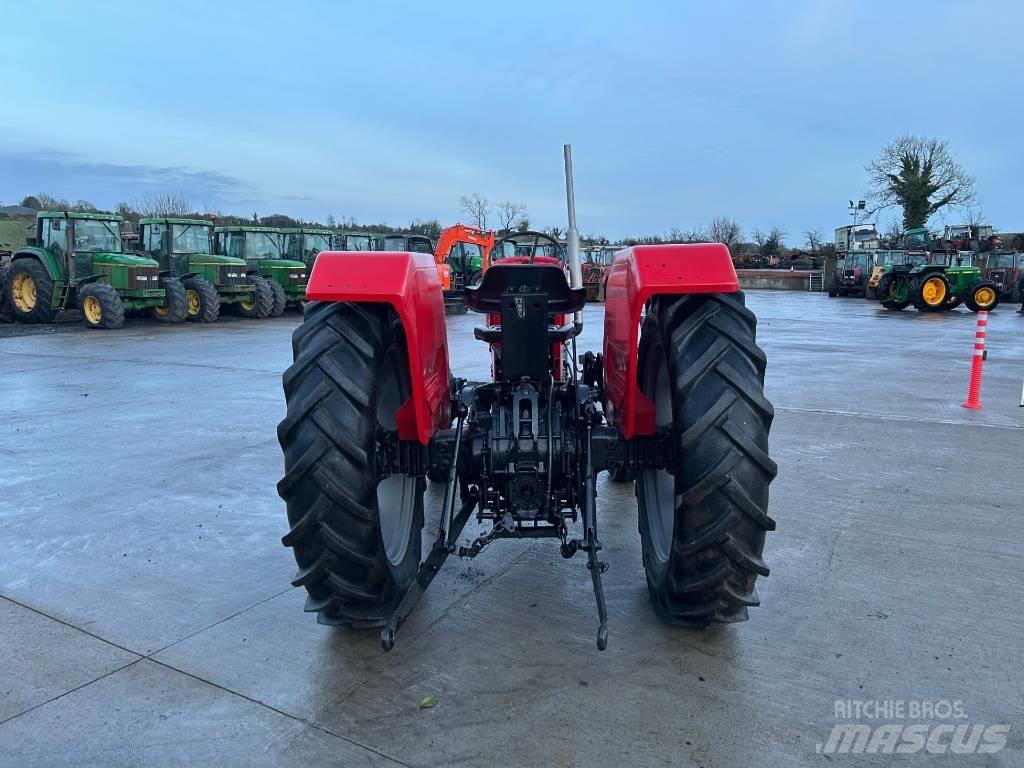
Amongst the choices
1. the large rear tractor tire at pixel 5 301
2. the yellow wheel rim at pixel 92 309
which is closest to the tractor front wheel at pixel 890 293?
the yellow wheel rim at pixel 92 309

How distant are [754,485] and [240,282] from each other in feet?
66.6

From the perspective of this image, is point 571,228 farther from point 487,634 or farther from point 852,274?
point 852,274

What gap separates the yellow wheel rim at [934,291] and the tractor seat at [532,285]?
977 inches

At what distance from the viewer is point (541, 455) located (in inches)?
126

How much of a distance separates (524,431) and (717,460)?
0.88m

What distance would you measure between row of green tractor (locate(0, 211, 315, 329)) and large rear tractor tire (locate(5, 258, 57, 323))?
2cm

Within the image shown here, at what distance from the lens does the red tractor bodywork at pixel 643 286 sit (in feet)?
9.25

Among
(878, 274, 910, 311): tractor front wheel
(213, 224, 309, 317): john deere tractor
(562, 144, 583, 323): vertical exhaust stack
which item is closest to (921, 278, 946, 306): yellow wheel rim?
(878, 274, 910, 311): tractor front wheel

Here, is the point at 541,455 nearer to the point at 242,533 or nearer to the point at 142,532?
the point at 242,533

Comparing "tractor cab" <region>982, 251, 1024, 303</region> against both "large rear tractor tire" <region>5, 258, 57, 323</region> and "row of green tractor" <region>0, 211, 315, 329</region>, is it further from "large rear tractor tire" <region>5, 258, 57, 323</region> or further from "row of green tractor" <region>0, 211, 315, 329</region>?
"large rear tractor tire" <region>5, 258, 57, 323</region>

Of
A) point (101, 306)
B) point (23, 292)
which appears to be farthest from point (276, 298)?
point (23, 292)

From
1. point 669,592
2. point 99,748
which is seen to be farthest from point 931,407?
point 99,748

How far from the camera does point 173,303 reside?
1872cm

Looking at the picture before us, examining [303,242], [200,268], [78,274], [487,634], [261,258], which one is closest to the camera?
[487,634]
